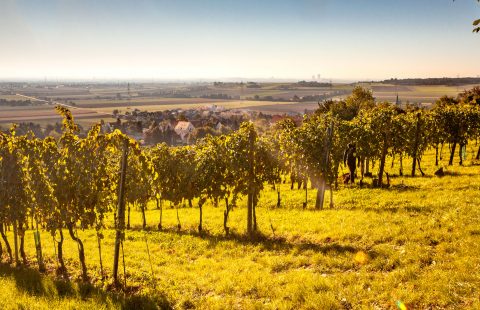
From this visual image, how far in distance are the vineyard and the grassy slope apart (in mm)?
53

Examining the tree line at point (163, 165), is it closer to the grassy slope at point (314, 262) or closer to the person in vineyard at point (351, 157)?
the person in vineyard at point (351, 157)

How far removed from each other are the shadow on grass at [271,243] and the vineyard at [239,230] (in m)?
0.05

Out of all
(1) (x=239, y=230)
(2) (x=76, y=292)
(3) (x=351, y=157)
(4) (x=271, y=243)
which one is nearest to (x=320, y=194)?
(1) (x=239, y=230)

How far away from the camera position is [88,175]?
1159cm

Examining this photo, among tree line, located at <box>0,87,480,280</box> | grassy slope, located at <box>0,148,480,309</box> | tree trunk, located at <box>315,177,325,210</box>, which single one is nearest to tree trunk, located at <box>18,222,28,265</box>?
tree line, located at <box>0,87,480,280</box>

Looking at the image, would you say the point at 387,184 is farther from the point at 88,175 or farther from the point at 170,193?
the point at 88,175

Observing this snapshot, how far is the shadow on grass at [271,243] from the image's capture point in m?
13.4

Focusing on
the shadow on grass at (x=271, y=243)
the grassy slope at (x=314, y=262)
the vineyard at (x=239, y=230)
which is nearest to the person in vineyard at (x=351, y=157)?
the vineyard at (x=239, y=230)

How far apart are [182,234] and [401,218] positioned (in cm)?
1071

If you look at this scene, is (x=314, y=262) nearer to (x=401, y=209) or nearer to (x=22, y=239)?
(x=401, y=209)

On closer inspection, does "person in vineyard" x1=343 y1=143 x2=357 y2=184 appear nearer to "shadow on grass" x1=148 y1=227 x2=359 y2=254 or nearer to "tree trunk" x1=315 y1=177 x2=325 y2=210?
"tree trunk" x1=315 y1=177 x2=325 y2=210

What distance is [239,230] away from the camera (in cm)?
1823

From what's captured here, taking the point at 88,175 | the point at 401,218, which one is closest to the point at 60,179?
the point at 88,175

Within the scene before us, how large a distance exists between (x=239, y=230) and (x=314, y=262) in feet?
20.7
